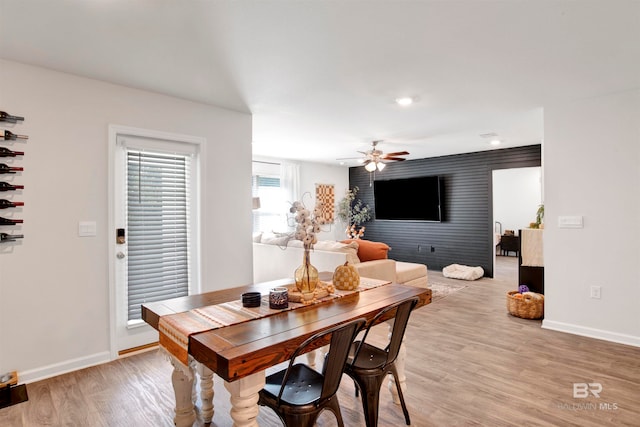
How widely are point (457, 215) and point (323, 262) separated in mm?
3799

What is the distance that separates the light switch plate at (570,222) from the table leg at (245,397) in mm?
3542

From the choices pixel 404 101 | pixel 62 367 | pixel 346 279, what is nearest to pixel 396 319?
pixel 346 279

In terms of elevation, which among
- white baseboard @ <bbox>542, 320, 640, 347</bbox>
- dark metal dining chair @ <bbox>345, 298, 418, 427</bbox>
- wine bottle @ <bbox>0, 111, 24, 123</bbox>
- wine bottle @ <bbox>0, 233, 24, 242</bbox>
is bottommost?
white baseboard @ <bbox>542, 320, 640, 347</bbox>

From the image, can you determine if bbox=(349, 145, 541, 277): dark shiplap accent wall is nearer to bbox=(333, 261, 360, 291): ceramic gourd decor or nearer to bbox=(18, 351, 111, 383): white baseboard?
bbox=(333, 261, 360, 291): ceramic gourd decor

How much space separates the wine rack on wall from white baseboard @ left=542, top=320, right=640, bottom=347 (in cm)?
494

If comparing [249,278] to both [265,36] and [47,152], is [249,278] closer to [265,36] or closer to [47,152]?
[47,152]

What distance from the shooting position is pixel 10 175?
253cm

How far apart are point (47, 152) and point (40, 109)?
0.33 metres

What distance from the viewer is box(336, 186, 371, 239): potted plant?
846 centimetres

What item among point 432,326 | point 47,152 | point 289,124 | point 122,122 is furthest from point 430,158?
point 47,152

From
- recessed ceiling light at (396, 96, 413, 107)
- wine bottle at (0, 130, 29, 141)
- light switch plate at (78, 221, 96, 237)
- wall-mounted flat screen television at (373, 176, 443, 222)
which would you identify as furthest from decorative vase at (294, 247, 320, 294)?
wall-mounted flat screen television at (373, 176, 443, 222)

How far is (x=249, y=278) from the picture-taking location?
389 centimetres

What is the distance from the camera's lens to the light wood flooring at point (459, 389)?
82.7 inches

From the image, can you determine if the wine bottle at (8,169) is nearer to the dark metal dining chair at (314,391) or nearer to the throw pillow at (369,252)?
the dark metal dining chair at (314,391)
